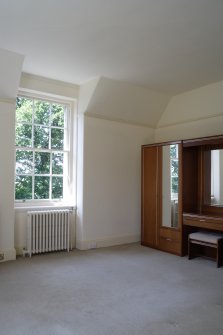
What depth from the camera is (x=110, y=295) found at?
3238 millimetres

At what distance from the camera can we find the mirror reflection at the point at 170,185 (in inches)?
198

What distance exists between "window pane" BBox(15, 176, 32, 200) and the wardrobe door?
2063mm

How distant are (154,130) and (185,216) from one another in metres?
2.16

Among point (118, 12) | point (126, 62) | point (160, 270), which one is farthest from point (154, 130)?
point (118, 12)

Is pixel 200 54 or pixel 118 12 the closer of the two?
pixel 118 12

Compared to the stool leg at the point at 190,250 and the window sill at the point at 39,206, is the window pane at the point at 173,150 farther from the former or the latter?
the window sill at the point at 39,206

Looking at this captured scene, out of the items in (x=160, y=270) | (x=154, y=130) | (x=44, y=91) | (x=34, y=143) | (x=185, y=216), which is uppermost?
(x=44, y=91)

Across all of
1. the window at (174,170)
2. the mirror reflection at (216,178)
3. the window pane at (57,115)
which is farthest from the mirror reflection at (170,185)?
the window pane at (57,115)

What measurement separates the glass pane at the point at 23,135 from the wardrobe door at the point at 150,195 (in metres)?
2.10

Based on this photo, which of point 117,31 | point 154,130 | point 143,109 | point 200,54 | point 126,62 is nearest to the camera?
point 117,31

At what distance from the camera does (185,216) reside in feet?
15.8

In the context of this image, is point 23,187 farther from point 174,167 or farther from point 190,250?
point 190,250

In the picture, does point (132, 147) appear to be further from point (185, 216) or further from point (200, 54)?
point (200, 54)

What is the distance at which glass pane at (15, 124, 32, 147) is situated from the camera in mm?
4969
